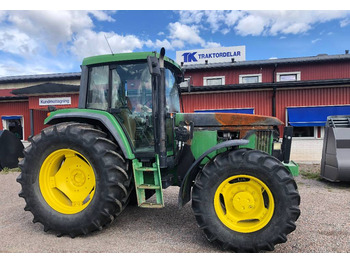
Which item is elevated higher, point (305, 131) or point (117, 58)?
point (117, 58)

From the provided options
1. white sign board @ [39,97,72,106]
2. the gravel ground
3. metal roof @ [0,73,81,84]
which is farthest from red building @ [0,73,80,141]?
the gravel ground

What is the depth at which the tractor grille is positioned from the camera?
3.53m

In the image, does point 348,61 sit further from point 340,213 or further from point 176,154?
point 176,154

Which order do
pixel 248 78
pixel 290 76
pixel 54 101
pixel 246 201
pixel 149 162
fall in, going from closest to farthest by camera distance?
1. pixel 246 201
2. pixel 149 162
3. pixel 54 101
4. pixel 290 76
5. pixel 248 78

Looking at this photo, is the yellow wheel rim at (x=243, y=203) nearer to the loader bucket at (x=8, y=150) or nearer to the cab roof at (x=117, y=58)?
the cab roof at (x=117, y=58)

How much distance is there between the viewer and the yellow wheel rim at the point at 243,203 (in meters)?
2.91

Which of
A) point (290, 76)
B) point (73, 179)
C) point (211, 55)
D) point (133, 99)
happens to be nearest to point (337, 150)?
point (133, 99)

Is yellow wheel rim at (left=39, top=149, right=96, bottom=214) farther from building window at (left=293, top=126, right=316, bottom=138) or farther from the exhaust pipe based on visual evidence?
building window at (left=293, top=126, right=316, bottom=138)

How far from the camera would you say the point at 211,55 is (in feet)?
65.8

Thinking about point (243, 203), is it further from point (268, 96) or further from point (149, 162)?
point (268, 96)

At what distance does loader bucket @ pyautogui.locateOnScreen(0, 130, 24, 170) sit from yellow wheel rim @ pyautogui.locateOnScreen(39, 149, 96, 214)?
6520 millimetres

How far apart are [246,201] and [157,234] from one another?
130 cm

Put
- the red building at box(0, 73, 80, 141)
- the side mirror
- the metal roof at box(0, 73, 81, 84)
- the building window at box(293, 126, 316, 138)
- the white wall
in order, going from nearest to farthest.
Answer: the side mirror, the white wall, the building window at box(293, 126, 316, 138), the red building at box(0, 73, 80, 141), the metal roof at box(0, 73, 81, 84)

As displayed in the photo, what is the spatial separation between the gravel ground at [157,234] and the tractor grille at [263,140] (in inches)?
47.6
